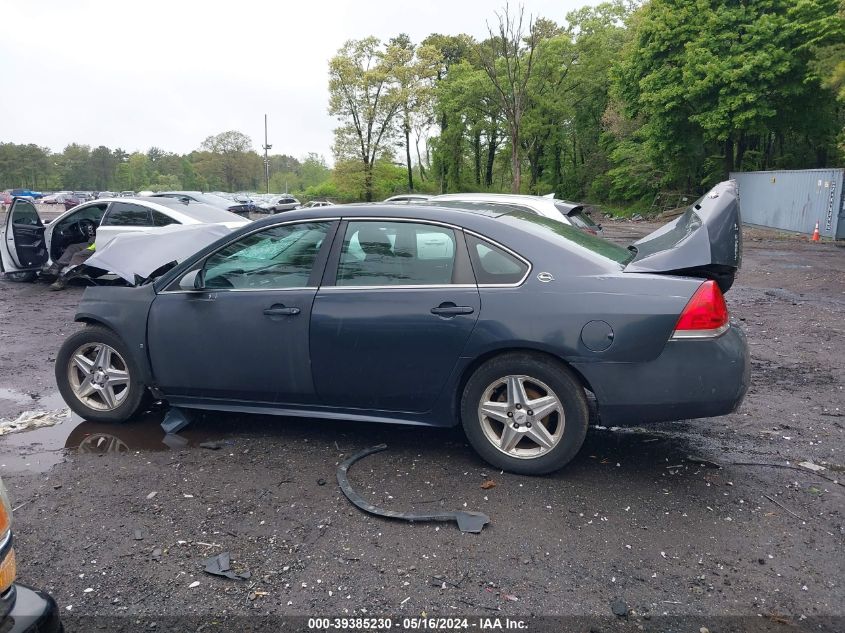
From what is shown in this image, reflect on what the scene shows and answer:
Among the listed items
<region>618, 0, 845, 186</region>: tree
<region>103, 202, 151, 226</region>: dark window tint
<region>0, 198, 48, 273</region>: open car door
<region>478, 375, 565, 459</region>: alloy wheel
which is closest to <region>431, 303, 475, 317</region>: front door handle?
<region>478, 375, 565, 459</region>: alloy wheel

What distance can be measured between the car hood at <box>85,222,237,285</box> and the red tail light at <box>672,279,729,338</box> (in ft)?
10.8

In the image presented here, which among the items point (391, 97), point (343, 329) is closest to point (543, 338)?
point (343, 329)

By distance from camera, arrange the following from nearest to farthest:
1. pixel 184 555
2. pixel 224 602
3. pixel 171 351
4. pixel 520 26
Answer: pixel 224 602 → pixel 184 555 → pixel 171 351 → pixel 520 26

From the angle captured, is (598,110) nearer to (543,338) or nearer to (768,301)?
(768,301)

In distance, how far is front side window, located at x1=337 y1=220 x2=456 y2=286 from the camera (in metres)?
4.11

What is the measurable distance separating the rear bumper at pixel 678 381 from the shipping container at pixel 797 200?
16.6 m

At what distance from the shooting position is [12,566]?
205cm

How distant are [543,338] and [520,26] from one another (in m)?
23.4

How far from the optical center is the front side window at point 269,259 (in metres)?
4.38

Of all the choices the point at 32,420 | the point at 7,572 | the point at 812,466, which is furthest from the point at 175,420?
the point at 812,466

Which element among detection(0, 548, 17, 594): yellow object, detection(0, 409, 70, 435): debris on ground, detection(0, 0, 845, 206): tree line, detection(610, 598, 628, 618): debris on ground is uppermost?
detection(0, 0, 845, 206): tree line

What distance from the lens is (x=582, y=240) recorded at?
438 cm

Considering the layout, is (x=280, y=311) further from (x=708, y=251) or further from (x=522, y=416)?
(x=708, y=251)

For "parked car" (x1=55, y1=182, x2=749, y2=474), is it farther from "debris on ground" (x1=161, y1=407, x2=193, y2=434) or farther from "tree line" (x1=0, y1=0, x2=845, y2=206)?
"tree line" (x1=0, y1=0, x2=845, y2=206)
